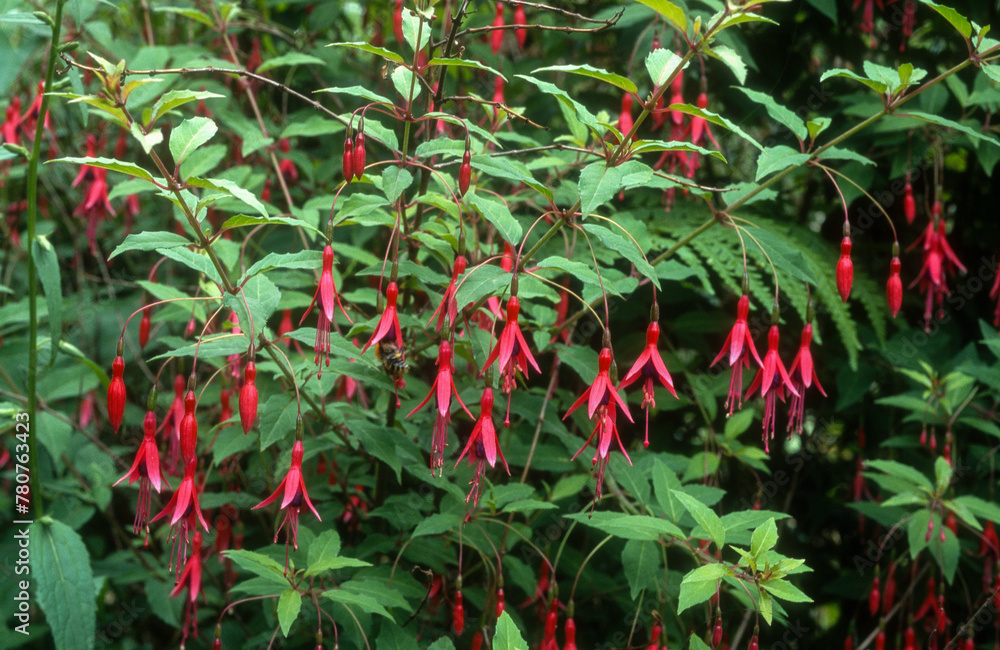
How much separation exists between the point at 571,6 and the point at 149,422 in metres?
1.49

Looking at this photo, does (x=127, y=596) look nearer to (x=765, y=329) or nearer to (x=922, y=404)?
(x=765, y=329)

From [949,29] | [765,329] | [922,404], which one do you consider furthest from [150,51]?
[949,29]

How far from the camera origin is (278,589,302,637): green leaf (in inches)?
34.4

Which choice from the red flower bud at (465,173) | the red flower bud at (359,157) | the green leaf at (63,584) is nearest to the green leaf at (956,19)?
the red flower bud at (465,173)

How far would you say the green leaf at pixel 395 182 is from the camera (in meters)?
0.92

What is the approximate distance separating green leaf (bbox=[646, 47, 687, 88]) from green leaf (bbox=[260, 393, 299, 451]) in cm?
61

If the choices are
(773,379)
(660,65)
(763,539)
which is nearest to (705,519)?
(763,539)

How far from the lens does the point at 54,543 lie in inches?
42.6

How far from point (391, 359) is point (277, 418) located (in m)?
0.17

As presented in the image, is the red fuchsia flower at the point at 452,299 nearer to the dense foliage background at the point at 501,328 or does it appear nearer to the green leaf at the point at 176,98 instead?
the dense foliage background at the point at 501,328

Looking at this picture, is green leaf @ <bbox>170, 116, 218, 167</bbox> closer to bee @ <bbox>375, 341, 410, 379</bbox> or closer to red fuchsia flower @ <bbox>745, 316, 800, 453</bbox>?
bee @ <bbox>375, 341, 410, 379</bbox>

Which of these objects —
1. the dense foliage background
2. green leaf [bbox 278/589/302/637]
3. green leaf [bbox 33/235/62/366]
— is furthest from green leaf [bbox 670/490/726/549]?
green leaf [bbox 33/235/62/366]

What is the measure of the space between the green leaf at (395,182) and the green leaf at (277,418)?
31 cm

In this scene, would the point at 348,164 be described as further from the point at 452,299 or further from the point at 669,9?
the point at 669,9
